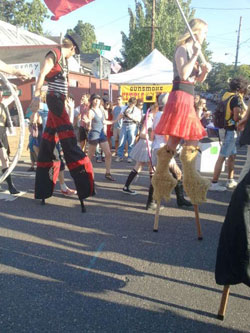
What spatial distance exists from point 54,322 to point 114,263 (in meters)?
0.93

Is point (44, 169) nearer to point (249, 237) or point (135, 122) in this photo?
point (249, 237)

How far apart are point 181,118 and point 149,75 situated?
9.72m

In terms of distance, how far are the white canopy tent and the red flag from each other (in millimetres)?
8608

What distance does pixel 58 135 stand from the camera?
4.30 meters

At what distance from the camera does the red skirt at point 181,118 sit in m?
3.26

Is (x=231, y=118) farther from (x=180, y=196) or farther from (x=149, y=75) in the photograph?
(x=149, y=75)

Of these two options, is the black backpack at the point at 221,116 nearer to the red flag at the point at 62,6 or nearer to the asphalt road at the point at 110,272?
the asphalt road at the point at 110,272

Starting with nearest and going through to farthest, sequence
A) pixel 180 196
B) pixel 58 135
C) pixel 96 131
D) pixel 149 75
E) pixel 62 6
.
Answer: pixel 62 6 → pixel 58 135 → pixel 180 196 → pixel 96 131 → pixel 149 75

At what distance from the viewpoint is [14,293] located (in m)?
2.50

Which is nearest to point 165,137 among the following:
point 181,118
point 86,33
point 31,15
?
point 181,118

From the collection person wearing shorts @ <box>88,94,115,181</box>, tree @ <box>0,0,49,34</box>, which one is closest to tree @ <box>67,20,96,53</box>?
tree @ <box>0,0,49,34</box>

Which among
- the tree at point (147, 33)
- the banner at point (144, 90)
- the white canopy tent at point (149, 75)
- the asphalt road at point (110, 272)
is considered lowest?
the asphalt road at point (110, 272)

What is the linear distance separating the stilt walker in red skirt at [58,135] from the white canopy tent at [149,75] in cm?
830

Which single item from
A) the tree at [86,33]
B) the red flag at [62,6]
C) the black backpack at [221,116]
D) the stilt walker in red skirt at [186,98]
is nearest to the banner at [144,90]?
the black backpack at [221,116]
